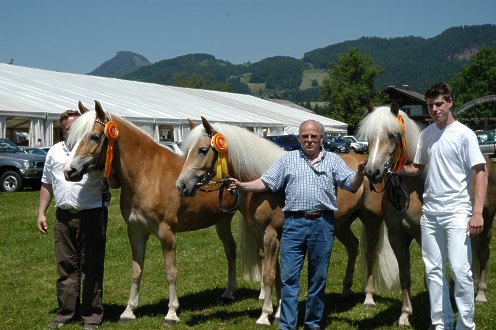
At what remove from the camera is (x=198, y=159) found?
17.2ft

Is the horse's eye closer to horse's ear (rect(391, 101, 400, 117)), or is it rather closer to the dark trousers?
the dark trousers

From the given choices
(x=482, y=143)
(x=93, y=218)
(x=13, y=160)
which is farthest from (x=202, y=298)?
(x=482, y=143)

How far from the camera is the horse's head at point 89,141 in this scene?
205 inches

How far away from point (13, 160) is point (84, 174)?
1499 cm

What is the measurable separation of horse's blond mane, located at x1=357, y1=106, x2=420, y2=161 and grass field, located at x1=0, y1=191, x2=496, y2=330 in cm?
179

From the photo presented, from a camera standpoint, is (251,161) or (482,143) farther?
(482,143)

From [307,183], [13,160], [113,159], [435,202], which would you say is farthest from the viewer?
[13,160]

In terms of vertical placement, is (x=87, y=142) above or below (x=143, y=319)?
above

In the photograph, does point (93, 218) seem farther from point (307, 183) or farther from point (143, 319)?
point (307, 183)

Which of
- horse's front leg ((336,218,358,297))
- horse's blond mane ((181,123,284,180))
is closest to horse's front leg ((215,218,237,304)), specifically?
horse's front leg ((336,218,358,297))

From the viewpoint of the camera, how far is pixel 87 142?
534 centimetres

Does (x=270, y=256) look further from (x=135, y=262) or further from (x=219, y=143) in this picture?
(x=135, y=262)

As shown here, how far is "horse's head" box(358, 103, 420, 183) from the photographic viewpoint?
15.2 feet

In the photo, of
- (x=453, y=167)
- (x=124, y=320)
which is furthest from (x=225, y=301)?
(x=453, y=167)
